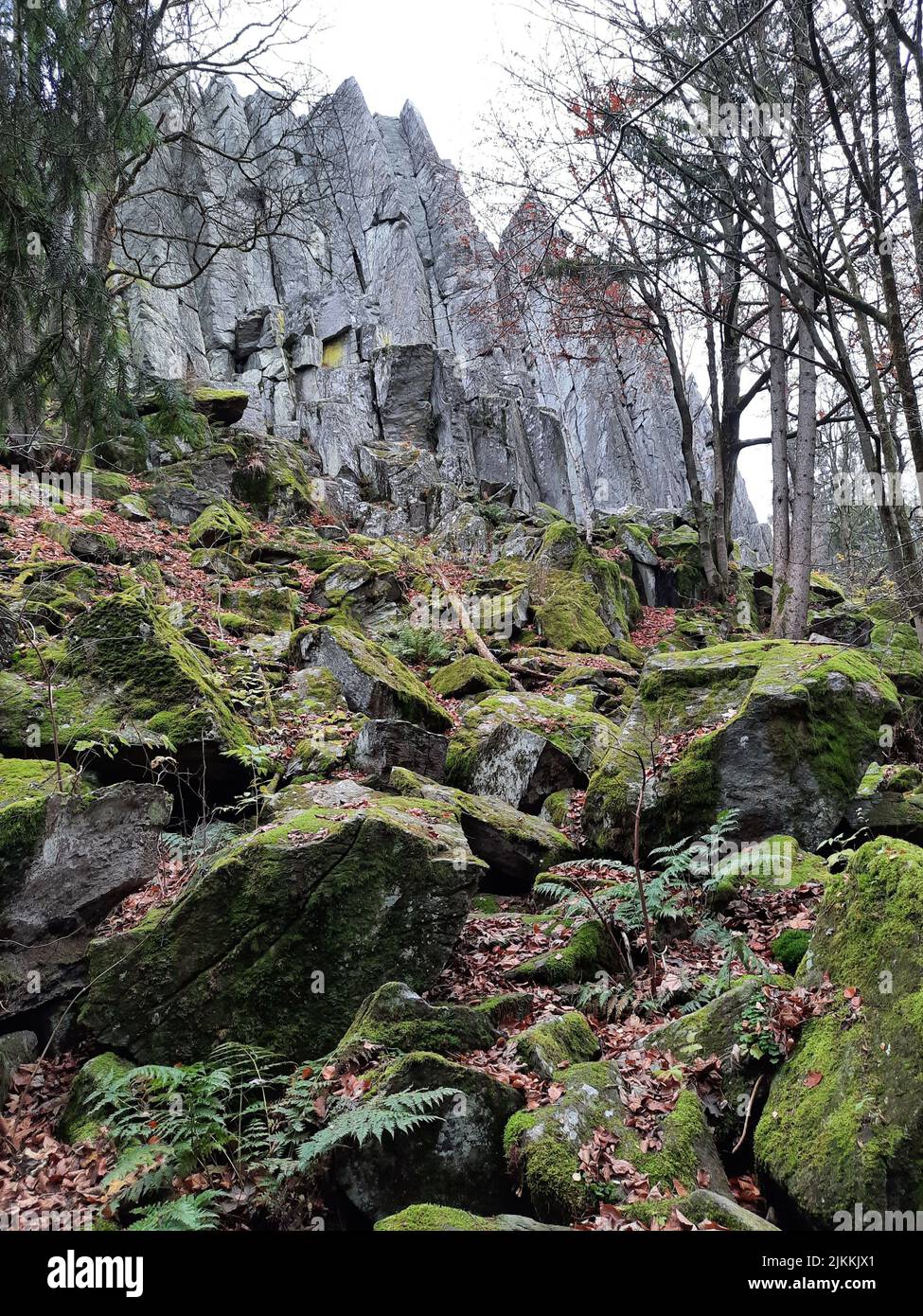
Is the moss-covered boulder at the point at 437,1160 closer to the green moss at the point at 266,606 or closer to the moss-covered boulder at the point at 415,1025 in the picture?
the moss-covered boulder at the point at 415,1025

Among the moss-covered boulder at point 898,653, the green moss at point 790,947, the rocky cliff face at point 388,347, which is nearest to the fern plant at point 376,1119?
the green moss at point 790,947

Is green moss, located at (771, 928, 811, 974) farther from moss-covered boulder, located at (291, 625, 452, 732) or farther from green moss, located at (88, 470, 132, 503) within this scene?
green moss, located at (88, 470, 132, 503)

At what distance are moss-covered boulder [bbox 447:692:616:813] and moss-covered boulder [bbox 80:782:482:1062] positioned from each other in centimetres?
262

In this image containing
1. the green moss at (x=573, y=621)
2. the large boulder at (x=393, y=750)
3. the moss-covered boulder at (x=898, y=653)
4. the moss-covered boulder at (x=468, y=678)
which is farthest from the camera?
the green moss at (x=573, y=621)

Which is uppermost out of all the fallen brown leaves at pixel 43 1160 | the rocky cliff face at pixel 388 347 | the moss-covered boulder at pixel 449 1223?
the rocky cliff face at pixel 388 347

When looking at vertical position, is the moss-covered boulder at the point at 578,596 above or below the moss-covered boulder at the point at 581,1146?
above

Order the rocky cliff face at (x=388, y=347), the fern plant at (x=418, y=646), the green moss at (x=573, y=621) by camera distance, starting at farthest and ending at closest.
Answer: the rocky cliff face at (x=388, y=347)
the green moss at (x=573, y=621)
the fern plant at (x=418, y=646)

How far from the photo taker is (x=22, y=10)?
8570mm

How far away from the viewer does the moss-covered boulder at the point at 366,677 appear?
8.45 meters

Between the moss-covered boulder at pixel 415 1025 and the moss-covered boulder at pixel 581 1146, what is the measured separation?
0.66 metres

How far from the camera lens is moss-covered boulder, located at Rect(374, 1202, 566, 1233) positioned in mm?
2801
